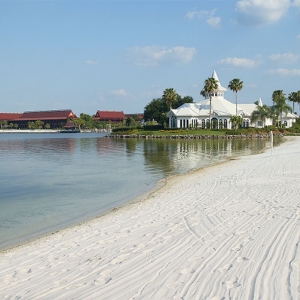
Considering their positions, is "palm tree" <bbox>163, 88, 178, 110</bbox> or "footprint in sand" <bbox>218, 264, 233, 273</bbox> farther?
"palm tree" <bbox>163, 88, 178, 110</bbox>

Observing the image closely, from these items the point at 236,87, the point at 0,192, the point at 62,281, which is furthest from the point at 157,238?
the point at 236,87

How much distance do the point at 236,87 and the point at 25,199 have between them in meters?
83.1

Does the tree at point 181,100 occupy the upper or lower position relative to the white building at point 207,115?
upper

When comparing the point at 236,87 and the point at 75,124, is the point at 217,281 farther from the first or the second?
the point at 75,124

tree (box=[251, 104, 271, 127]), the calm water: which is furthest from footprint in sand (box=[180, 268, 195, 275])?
tree (box=[251, 104, 271, 127])

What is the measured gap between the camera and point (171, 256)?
779 centimetres

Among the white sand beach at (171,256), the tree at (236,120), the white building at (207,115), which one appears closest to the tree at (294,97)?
the white building at (207,115)

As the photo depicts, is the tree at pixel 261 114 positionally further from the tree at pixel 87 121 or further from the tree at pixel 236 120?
the tree at pixel 87 121

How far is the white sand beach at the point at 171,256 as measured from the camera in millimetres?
6195

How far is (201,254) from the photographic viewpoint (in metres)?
7.77

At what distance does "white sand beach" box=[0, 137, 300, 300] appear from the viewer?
244 inches

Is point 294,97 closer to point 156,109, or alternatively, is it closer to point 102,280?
point 156,109

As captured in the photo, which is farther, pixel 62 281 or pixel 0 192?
pixel 0 192

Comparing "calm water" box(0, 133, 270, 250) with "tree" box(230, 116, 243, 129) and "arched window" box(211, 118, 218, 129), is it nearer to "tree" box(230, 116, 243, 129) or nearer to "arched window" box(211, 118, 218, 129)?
"tree" box(230, 116, 243, 129)
